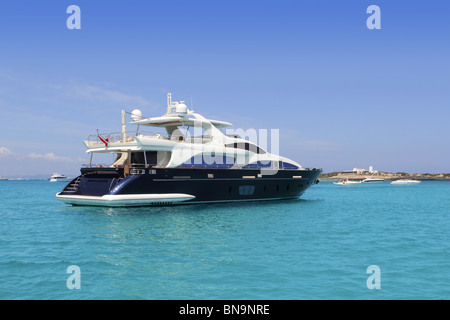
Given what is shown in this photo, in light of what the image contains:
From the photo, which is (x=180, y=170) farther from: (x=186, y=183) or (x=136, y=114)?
(x=136, y=114)

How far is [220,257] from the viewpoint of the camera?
11.0m

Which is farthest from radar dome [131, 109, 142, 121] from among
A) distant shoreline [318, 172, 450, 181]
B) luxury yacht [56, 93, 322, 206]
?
distant shoreline [318, 172, 450, 181]

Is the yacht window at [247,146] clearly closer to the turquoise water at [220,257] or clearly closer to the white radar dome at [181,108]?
the white radar dome at [181,108]

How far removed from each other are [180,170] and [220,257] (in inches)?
510

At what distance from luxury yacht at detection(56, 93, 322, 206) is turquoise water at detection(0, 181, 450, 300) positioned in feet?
11.6

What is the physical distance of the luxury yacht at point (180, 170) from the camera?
22531mm

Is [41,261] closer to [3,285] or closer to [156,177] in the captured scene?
[3,285]

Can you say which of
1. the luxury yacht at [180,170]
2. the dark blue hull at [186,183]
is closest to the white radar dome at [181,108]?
the luxury yacht at [180,170]

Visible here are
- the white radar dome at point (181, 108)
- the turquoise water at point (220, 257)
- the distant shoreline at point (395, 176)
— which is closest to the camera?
the turquoise water at point (220, 257)

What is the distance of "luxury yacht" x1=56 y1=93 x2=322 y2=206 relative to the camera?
22531 mm

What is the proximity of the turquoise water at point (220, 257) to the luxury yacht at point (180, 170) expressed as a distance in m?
3.54

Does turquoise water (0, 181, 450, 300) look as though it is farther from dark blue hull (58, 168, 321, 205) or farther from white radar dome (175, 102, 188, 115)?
white radar dome (175, 102, 188, 115)

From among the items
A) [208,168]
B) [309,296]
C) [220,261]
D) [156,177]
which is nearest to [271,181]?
[208,168]

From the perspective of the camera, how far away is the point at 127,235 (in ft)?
47.1
